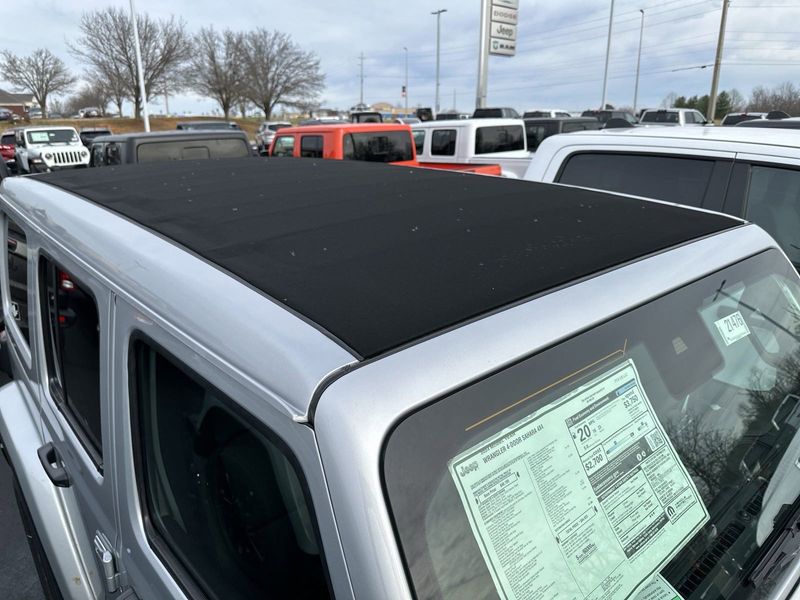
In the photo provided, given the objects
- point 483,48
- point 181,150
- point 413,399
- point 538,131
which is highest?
point 483,48

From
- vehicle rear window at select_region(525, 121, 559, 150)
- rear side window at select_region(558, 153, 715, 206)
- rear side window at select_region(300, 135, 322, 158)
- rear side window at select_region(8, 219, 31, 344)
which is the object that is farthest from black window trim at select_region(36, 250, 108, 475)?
vehicle rear window at select_region(525, 121, 559, 150)

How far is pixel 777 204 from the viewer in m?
3.08

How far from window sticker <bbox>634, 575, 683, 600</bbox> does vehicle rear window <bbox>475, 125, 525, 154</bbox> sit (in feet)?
38.3

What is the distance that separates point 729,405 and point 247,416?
123 cm

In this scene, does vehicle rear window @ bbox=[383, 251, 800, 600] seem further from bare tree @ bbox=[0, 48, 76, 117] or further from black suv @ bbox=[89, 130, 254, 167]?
bare tree @ bbox=[0, 48, 76, 117]

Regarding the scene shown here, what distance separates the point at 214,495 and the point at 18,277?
73.2 inches

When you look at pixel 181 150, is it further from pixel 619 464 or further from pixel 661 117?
pixel 661 117

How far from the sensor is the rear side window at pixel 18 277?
231 centimetres

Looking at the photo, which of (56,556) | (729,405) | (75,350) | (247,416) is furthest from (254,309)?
(56,556)

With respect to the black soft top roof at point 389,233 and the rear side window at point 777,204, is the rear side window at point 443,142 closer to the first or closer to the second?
the rear side window at point 777,204

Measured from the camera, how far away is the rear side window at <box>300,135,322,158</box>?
10906mm

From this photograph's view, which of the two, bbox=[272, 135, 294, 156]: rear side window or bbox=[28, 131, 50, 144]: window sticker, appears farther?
bbox=[28, 131, 50, 144]: window sticker

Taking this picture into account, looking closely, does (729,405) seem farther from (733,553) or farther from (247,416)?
(247,416)

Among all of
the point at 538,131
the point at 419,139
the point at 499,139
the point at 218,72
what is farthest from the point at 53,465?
the point at 218,72
